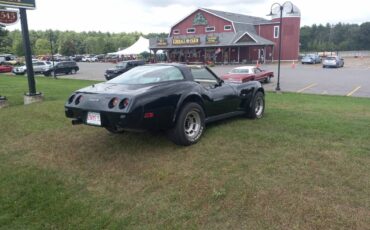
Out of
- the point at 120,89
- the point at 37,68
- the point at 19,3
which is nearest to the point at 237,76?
the point at 19,3

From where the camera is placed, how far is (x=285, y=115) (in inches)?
296

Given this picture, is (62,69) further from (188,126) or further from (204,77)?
(188,126)

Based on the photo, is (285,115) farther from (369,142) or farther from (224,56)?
(224,56)

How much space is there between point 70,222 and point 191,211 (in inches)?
49.5

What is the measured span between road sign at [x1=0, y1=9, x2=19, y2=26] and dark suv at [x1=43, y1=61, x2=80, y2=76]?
22490mm

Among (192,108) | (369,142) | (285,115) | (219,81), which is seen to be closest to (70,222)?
(192,108)

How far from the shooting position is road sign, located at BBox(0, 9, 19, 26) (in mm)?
10102

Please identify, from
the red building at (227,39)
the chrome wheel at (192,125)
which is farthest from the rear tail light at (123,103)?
the red building at (227,39)

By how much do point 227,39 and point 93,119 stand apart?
43198 mm

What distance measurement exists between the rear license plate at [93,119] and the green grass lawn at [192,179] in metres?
0.59

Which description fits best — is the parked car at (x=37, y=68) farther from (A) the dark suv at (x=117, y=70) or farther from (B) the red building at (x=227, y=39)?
(B) the red building at (x=227, y=39)

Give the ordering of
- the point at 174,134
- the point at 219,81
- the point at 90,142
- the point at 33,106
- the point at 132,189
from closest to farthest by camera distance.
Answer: the point at 132,189, the point at 174,134, the point at 90,142, the point at 219,81, the point at 33,106

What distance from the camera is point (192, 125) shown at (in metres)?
5.47

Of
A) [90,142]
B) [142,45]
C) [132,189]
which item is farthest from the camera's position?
[142,45]
